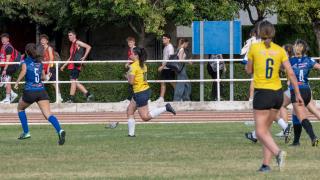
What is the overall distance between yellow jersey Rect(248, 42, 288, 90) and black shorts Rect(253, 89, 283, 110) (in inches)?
2.5

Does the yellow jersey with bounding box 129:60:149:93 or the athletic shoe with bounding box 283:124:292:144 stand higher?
the yellow jersey with bounding box 129:60:149:93

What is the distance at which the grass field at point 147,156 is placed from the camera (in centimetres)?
1263

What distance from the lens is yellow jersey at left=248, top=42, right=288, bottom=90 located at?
1280 cm

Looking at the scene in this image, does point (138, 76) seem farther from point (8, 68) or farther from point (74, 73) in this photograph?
point (8, 68)

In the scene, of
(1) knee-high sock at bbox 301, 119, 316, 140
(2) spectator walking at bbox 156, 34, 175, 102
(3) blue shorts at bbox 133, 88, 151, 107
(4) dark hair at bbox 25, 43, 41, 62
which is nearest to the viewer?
(1) knee-high sock at bbox 301, 119, 316, 140

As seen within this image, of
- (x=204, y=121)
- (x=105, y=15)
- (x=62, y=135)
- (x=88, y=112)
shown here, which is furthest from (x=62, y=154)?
(x=105, y=15)

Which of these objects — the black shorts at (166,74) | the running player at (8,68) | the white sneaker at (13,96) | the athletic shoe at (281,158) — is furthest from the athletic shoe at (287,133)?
the white sneaker at (13,96)

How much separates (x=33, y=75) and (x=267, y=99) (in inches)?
238

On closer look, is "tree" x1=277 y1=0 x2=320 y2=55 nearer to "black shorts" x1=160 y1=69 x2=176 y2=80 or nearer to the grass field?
"black shorts" x1=160 y1=69 x2=176 y2=80

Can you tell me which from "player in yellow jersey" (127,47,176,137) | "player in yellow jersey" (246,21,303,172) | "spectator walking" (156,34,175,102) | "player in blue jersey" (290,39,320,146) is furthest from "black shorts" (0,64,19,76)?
"player in yellow jersey" (246,21,303,172)

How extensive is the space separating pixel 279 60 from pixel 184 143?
4.64 m

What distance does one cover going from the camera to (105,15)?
35906 millimetres

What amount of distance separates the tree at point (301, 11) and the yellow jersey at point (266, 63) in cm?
2494

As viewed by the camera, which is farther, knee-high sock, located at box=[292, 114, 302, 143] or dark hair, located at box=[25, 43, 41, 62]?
dark hair, located at box=[25, 43, 41, 62]
